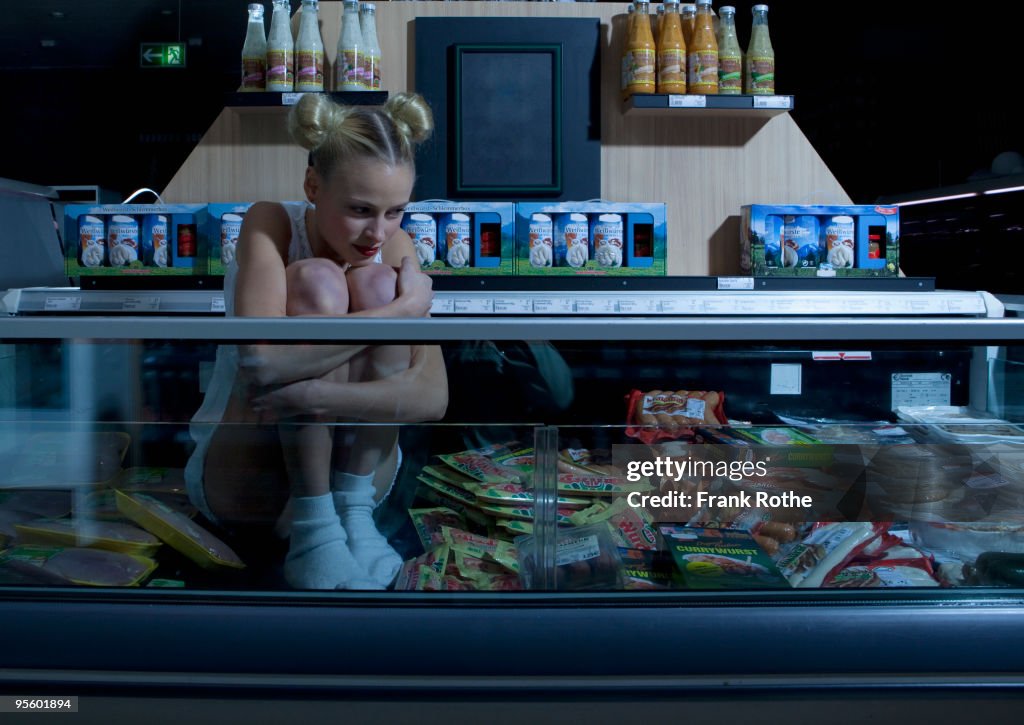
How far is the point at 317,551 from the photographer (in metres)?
1.26

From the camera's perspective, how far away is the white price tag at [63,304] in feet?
9.81

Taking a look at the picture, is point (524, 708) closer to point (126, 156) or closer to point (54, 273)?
point (54, 273)

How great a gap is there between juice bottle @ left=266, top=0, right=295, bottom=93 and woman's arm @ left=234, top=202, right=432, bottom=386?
5.33 ft

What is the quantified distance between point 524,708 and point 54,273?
348 centimetres

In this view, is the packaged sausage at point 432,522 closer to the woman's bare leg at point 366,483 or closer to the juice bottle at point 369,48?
the woman's bare leg at point 366,483

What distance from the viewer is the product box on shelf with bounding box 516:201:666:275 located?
3.01m

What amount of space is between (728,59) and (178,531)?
8.92 feet

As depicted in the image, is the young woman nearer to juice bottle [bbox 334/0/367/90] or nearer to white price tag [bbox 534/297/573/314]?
white price tag [bbox 534/297/573/314]

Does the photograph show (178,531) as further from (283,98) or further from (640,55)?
(640,55)

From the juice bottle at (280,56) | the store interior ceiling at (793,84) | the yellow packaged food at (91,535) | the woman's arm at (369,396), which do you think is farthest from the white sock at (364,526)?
the store interior ceiling at (793,84)

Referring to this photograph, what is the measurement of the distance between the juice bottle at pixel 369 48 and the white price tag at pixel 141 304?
109 centimetres

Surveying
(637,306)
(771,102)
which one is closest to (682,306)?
(637,306)

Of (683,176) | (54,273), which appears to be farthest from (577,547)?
(54,273)

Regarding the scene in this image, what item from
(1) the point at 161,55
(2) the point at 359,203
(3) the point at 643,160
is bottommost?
(2) the point at 359,203
